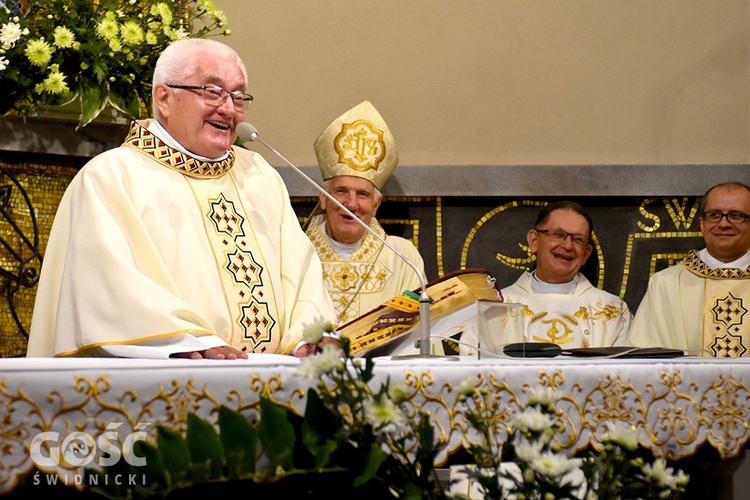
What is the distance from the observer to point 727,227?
5.63 metres

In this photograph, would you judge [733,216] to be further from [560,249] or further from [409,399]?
[409,399]

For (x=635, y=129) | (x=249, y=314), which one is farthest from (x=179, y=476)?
(x=635, y=129)

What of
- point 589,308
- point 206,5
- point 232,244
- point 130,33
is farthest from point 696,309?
point 130,33

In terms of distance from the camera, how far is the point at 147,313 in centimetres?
320

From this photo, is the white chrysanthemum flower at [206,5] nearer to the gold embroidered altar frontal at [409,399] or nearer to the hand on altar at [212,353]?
the hand on altar at [212,353]

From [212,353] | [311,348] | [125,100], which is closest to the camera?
[212,353]

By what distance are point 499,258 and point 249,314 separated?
2.47 meters

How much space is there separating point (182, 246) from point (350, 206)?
183cm

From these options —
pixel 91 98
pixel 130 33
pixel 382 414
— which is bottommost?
pixel 382 414

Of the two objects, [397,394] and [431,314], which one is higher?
[431,314]

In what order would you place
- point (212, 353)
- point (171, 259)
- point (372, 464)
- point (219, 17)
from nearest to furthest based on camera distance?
1. point (372, 464)
2. point (212, 353)
3. point (171, 259)
4. point (219, 17)

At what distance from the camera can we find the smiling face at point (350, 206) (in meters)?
5.52

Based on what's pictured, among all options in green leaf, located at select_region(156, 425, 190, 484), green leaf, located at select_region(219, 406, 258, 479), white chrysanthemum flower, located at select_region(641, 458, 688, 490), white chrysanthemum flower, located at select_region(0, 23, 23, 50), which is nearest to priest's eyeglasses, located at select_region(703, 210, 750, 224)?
white chrysanthemum flower, located at select_region(0, 23, 23, 50)

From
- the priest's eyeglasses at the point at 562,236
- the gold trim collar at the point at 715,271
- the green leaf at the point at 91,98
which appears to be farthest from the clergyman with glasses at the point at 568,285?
the green leaf at the point at 91,98
